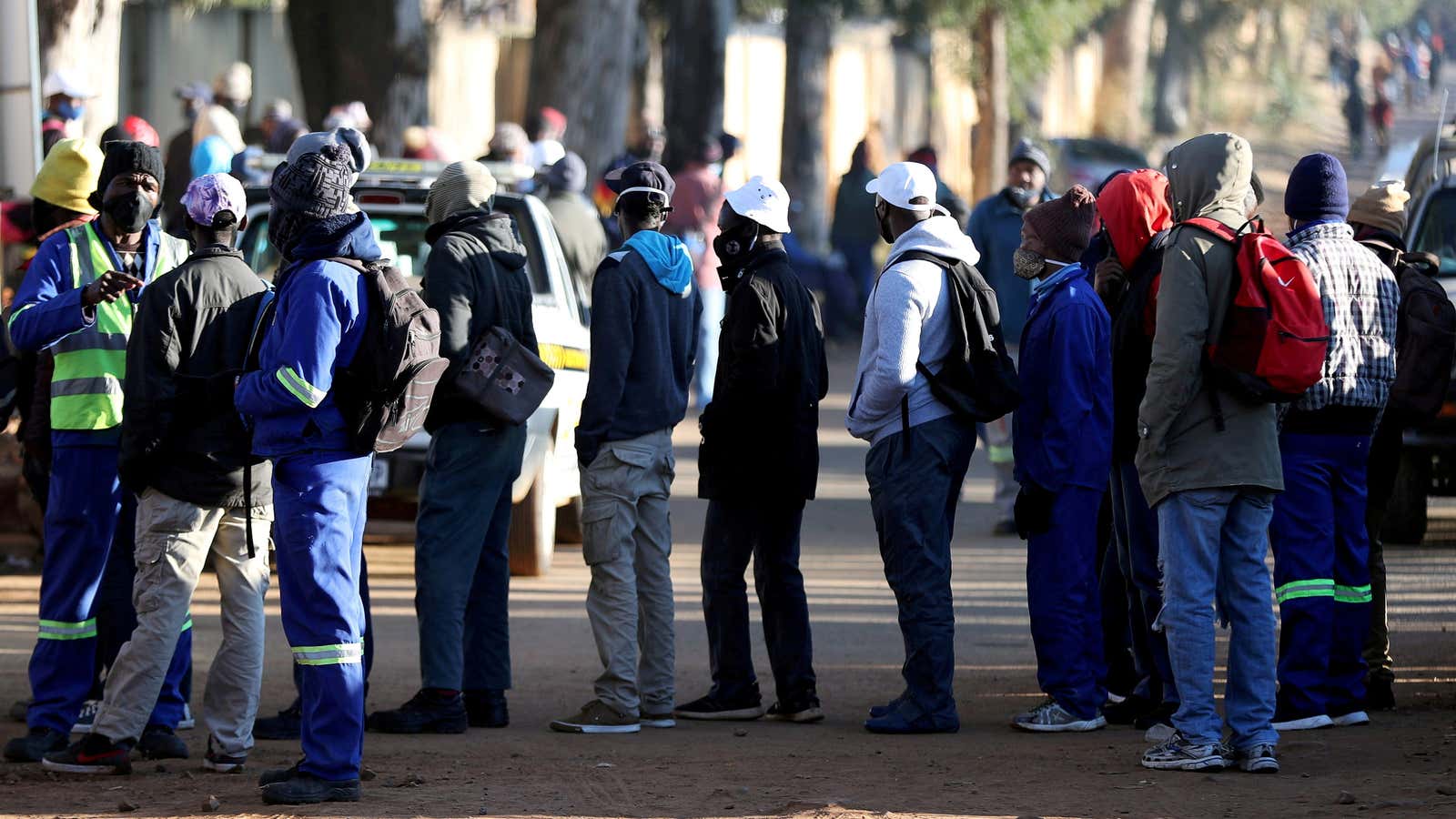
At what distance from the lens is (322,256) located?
6.50 metres

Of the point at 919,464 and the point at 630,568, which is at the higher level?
the point at 919,464

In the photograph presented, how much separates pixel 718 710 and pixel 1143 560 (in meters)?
1.78

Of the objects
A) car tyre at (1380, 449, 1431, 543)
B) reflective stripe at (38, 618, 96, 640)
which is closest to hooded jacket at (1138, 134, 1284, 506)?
reflective stripe at (38, 618, 96, 640)

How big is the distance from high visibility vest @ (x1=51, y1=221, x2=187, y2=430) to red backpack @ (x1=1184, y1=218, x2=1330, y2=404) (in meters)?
3.64

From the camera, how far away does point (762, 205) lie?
810cm

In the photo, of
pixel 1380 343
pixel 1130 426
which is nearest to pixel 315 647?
pixel 1130 426

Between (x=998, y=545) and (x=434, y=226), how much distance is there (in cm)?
582

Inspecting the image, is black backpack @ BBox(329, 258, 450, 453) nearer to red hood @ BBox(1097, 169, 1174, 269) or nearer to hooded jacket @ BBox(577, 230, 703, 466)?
hooded jacket @ BBox(577, 230, 703, 466)

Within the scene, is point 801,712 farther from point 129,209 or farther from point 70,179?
point 70,179

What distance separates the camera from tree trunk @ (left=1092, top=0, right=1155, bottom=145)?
4747 cm

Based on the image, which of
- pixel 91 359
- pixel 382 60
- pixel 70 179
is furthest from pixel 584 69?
pixel 91 359

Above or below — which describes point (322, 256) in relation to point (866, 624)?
above

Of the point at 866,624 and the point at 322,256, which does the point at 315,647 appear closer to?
the point at 322,256

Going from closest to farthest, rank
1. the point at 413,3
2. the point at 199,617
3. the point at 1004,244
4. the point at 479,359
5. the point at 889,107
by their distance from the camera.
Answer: the point at 479,359 < the point at 199,617 < the point at 1004,244 < the point at 413,3 < the point at 889,107
